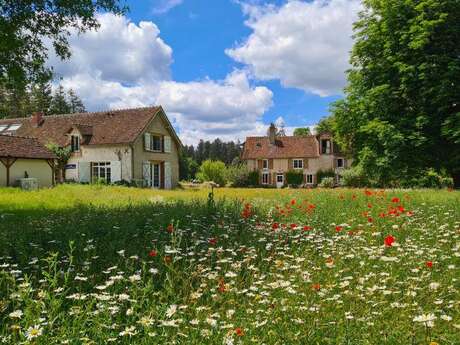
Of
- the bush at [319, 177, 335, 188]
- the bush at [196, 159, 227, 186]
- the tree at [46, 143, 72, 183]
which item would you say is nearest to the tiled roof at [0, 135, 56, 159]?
the tree at [46, 143, 72, 183]

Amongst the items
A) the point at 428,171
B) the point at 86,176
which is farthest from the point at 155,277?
the point at 86,176

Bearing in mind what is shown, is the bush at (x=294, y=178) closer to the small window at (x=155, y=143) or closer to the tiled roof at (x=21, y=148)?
the small window at (x=155, y=143)

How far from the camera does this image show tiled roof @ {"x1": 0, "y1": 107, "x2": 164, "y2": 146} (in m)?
36.0

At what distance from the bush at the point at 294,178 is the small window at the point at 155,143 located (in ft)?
71.9

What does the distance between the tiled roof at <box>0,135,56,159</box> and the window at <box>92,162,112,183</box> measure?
493cm

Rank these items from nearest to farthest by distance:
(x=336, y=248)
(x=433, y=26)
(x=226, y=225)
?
(x=336, y=248) < (x=226, y=225) < (x=433, y=26)

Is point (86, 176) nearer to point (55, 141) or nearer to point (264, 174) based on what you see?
point (55, 141)

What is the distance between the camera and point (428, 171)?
70.1 feet

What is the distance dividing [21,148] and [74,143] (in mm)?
7713

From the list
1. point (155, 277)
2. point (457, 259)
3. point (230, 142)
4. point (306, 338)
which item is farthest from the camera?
point (230, 142)

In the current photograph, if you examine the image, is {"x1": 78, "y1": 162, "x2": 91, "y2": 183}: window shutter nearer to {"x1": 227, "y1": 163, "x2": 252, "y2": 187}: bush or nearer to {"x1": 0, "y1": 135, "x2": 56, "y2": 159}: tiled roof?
{"x1": 0, "y1": 135, "x2": 56, "y2": 159}: tiled roof

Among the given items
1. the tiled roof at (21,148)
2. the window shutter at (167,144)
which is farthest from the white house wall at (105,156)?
the window shutter at (167,144)

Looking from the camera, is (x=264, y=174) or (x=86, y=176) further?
(x=264, y=174)

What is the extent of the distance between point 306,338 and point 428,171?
21063mm
